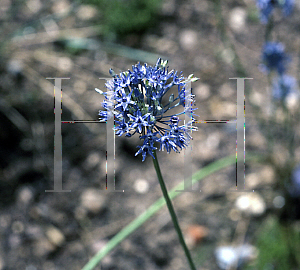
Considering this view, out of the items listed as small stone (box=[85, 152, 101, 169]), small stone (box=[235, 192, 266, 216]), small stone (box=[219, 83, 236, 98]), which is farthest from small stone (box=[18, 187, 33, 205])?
small stone (box=[219, 83, 236, 98])

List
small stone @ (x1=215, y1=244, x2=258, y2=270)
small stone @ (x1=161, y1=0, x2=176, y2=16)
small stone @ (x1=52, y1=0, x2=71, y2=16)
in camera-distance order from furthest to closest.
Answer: small stone @ (x1=52, y1=0, x2=71, y2=16)
small stone @ (x1=161, y1=0, x2=176, y2=16)
small stone @ (x1=215, y1=244, x2=258, y2=270)

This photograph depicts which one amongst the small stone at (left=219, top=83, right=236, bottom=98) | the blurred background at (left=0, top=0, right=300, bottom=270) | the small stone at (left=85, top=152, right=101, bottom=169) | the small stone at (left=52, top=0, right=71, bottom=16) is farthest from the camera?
the small stone at (left=52, top=0, right=71, bottom=16)

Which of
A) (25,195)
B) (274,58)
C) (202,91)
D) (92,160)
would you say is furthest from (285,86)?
(25,195)

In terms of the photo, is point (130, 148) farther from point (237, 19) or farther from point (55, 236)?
point (237, 19)

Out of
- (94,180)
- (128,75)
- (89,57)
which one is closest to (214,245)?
(94,180)

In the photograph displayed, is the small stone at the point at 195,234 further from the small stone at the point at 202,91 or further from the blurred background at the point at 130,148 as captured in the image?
the small stone at the point at 202,91

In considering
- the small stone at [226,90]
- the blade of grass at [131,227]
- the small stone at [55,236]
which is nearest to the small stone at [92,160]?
the small stone at [55,236]

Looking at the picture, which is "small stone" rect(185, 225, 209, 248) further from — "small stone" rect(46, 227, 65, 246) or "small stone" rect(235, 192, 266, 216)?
"small stone" rect(46, 227, 65, 246)

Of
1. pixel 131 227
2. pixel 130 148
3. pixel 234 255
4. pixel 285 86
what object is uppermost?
pixel 285 86
